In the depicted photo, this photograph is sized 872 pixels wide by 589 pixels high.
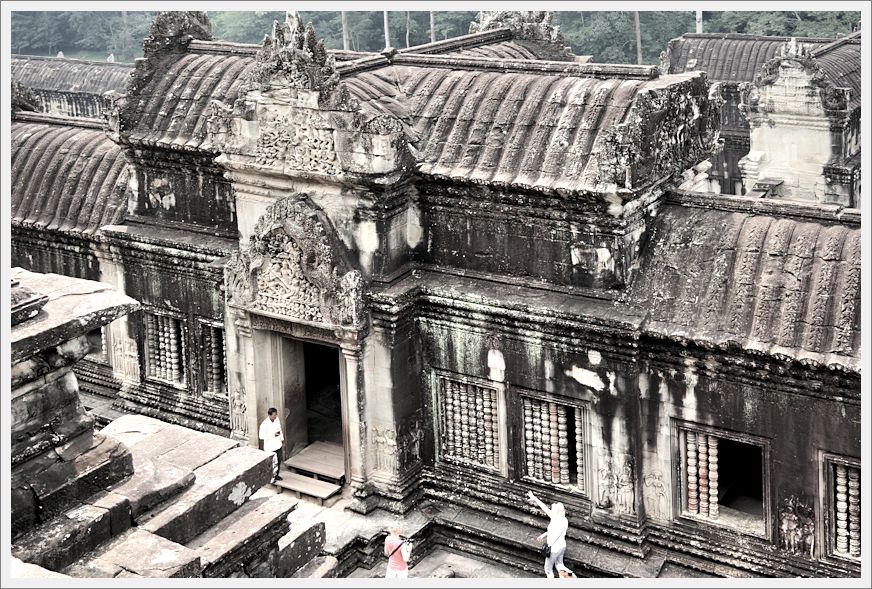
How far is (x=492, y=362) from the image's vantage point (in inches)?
684

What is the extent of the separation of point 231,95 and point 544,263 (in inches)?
235

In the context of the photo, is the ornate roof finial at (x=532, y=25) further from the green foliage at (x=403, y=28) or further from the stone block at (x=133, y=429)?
the green foliage at (x=403, y=28)

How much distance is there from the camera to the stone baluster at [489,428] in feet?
58.3

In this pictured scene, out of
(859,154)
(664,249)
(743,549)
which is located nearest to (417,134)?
(664,249)

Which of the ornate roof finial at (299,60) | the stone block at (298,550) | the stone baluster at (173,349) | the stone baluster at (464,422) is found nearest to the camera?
the stone block at (298,550)

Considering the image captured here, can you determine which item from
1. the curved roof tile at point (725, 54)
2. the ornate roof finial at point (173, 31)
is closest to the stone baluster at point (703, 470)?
the ornate roof finial at point (173, 31)

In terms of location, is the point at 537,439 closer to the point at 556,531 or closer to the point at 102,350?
the point at 556,531

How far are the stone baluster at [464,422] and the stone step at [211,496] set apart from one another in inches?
218

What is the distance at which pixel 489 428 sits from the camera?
58.7 ft

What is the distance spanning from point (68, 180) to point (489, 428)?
888 centimetres

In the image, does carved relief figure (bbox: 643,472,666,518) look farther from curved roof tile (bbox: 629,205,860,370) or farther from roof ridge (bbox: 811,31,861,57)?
roof ridge (bbox: 811,31,861,57)

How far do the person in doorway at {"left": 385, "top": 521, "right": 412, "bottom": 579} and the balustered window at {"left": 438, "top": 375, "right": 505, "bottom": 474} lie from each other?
194 centimetres

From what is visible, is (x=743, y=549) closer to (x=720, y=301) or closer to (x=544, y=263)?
(x=720, y=301)

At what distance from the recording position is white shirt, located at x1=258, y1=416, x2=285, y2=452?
734 inches
